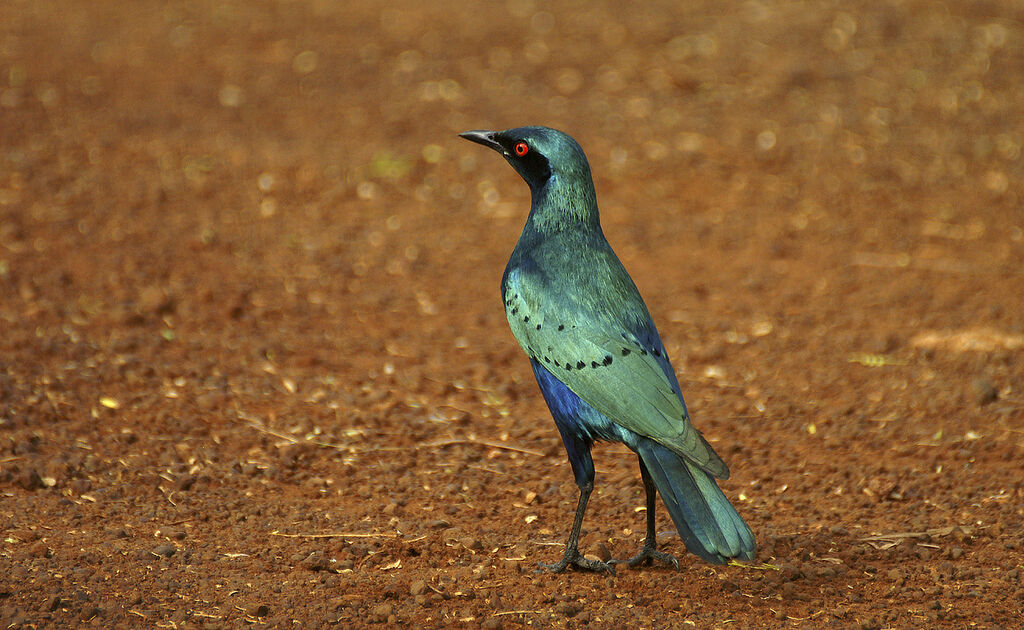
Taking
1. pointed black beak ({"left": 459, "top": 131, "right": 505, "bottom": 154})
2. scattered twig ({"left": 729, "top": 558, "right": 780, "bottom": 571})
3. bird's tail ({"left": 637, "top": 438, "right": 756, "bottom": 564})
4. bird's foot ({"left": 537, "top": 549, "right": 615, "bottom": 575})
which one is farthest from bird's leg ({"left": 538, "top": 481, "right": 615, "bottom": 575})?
pointed black beak ({"left": 459, "top": 131, "right": 505, "bottom": 154})

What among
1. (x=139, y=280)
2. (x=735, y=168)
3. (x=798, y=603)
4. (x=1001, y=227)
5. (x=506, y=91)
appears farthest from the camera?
(x=506, y=91)

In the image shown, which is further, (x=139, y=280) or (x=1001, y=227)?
(x=1001, y=227)

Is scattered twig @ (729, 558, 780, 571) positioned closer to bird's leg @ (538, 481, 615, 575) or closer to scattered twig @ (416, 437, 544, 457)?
bird's leg @ (538, 481, 615, 575)

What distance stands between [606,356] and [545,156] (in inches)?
33.3

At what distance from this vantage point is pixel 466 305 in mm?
7223

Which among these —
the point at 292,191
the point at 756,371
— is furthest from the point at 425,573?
the point at 292,191

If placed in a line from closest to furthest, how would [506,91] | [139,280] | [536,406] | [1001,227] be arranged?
[536,406] < [139,280] < [1001,227] < [506,91]

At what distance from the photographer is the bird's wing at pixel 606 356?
3.79m

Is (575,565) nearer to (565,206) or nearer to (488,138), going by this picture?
(565,206)

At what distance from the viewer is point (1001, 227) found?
320 inches

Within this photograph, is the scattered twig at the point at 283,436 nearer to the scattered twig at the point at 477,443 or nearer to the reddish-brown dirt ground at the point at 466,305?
the reddish-brown dirt ground at the point at 466,305

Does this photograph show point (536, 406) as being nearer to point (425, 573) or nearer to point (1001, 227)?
point (425, 573)

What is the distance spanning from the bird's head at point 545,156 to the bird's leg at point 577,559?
1.19 metres

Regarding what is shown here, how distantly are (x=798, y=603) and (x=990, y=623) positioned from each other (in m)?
0.62
